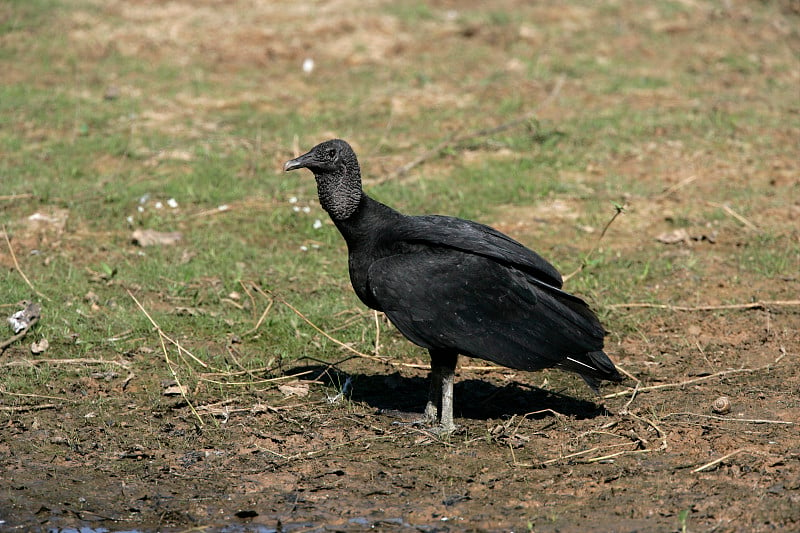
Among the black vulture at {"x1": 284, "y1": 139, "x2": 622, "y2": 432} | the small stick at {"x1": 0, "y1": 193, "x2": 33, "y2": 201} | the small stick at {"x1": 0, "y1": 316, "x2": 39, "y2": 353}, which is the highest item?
the black vulture at {"x1": 284, "y1": 139, "x2": 622, "y2": 432}

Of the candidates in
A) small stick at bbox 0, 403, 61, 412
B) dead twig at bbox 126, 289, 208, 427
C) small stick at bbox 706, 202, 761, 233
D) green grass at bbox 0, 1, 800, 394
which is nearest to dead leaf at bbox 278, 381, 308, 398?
green grass at bbox 0, 1, 800, 394

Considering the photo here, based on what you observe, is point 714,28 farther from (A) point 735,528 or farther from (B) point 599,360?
(A) point 735,528

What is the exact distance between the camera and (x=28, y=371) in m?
5.46

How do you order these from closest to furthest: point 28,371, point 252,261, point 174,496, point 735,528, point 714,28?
point 735,528 < point 174,496 < point 28,371 < point 252,261 < point 714,28

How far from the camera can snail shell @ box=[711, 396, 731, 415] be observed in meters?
5.00

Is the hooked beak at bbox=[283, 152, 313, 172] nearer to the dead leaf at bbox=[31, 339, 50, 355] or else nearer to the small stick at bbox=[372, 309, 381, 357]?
the small stick at bbox=[372, 309, 381, 357]

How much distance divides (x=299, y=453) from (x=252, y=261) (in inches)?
97.1

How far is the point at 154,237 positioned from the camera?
7.16 meters

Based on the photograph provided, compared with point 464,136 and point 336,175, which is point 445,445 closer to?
point 336,175

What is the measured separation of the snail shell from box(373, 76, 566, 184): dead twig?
12.7 feet

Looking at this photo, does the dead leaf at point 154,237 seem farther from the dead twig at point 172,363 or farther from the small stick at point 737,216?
the small stick at point 737,216

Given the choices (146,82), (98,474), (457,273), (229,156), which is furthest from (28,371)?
(146,82)

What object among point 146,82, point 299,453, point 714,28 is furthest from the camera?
point 714,28

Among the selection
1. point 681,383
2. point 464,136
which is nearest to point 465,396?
point 681,383
